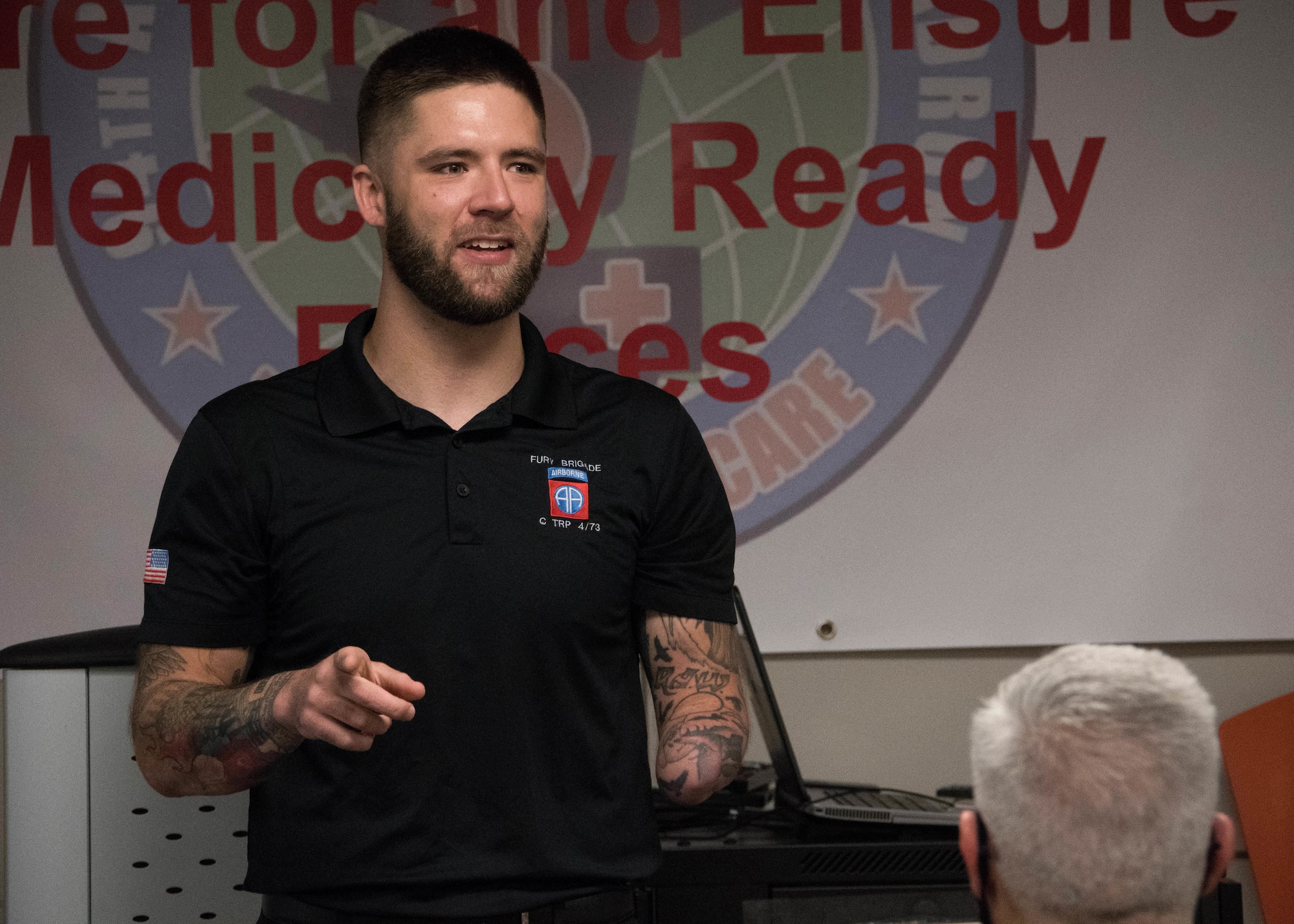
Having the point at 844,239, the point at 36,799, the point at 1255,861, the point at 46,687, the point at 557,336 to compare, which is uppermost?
the point at 844,239

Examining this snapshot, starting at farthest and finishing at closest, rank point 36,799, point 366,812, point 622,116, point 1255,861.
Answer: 1. point 622,116
2. point 1255,861
3. point 36,799
4. point 366,812

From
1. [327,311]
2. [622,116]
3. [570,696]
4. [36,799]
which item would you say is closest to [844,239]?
[622,116]

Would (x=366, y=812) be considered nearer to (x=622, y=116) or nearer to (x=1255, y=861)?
(x=622, y=116)

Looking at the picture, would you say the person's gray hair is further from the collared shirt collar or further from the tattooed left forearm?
the collared shirt collar

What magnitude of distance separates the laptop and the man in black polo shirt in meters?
0.25

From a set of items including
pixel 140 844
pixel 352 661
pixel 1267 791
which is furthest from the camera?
pixel 1267 791

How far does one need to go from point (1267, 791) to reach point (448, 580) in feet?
5.73

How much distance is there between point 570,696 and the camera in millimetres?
1331

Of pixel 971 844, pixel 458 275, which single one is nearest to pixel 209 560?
pixel 458 275

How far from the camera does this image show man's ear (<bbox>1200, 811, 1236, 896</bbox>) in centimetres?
86

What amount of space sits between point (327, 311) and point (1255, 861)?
2.02 metres

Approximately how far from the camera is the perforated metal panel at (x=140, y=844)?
1.50 m

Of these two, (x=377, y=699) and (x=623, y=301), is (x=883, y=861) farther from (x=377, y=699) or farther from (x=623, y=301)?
(x=623, y=301)

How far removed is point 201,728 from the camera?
126 centimetres
